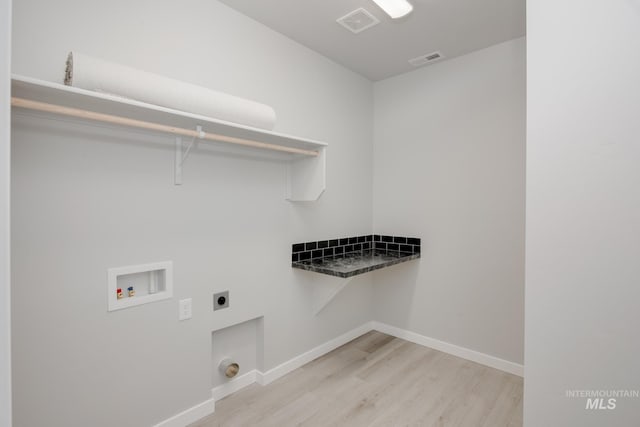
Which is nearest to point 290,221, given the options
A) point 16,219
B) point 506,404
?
point 16,219

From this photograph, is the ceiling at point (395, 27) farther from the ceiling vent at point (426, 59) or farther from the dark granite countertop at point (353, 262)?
the dark granite countertop at point (353, 262)

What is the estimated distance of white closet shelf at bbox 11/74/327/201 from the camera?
1.15m

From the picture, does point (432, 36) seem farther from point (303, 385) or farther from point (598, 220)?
point (303, 385)

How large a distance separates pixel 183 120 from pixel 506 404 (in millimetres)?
2459

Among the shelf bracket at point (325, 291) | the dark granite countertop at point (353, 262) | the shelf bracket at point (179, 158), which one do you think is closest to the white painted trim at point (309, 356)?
the shelf bracket at point (325, 291)

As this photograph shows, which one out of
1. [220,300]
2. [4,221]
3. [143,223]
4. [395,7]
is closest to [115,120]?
[143,223]

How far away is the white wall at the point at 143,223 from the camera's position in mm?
1346

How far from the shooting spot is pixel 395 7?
187 cm

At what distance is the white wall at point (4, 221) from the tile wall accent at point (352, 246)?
69.6 inches

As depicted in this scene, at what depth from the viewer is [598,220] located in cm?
111

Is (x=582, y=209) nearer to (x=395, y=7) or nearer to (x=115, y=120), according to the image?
(x=395, y=7)

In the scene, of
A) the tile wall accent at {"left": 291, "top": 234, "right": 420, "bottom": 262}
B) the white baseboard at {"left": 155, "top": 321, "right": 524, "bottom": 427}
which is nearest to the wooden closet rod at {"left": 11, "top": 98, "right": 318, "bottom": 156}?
the tile wall accent at {"left": 291, "top": 234, "right": 420, "bottom": 262}

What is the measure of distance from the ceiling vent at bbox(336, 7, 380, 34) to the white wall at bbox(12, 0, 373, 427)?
43cm

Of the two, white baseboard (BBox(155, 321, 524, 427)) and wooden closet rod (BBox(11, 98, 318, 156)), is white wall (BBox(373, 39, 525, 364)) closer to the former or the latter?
white baseboard (BBox(155, 321, 524, 427))
